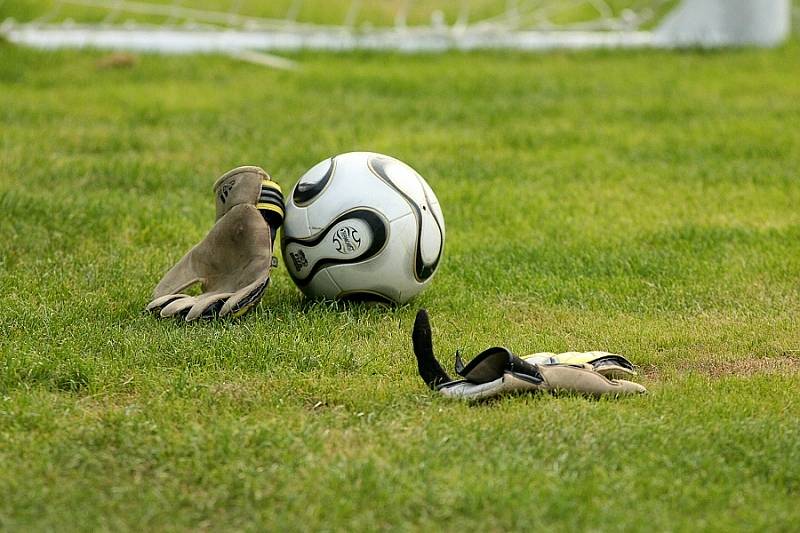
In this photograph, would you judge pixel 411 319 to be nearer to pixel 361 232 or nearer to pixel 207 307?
pixel 361 232

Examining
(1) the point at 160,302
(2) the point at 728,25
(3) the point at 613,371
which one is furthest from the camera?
(2) the point at 728,25

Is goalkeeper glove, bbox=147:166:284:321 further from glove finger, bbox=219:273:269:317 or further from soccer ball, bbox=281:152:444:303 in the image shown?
soccer ball, bbox=281:152:444:303

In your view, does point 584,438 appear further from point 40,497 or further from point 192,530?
point 40,497

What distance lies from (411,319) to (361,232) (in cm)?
41

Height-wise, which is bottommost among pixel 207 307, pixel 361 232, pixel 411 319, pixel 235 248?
pixel 411 319

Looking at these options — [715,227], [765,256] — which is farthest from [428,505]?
[715,227]

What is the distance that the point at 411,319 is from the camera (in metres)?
5.07

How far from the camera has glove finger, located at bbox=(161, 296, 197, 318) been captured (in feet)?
16.1

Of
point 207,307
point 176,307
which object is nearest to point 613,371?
point 207,307

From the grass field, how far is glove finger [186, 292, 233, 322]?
0.24ft

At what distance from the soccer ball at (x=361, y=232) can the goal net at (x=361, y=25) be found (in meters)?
6.43

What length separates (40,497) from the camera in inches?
133

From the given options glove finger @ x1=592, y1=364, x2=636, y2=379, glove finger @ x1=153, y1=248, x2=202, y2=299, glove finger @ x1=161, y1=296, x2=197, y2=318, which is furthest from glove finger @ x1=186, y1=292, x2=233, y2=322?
glove finger @ x1=592, y1=364, x2=636, y2=379

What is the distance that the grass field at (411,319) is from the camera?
342 cm
